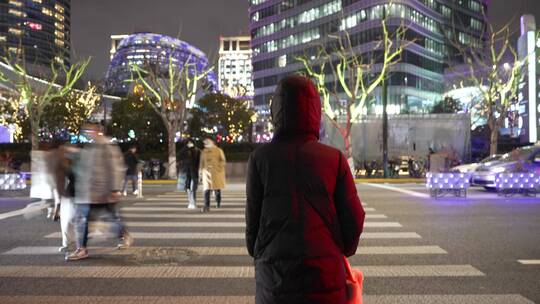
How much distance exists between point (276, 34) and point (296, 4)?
6973 mm

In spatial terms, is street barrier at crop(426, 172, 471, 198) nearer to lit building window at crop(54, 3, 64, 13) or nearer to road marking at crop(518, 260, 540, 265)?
road marking at crop(518, 260, 540, 265)

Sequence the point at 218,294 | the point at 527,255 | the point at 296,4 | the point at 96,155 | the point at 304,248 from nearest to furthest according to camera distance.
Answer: the point at 304,248 < the point at 218,294 < the point at 96,155 < the point at 527,255 < the point at 296,4

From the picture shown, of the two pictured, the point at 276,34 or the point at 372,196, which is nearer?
the point at 372,196

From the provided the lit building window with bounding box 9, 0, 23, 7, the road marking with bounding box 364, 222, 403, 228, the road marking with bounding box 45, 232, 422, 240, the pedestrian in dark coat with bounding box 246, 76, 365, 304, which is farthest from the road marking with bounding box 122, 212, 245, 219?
the lit building window with bounding box 9, 0, 23, 7

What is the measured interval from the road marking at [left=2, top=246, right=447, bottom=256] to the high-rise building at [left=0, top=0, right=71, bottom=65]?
158164mm

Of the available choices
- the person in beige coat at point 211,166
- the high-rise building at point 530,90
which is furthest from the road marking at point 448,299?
the high-rise building at point 530,90

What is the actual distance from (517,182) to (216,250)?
1186cm

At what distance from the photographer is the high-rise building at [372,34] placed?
75.1 m

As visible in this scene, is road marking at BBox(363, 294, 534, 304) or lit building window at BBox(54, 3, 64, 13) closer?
road marking at BBox(363, 294, 534, 304)

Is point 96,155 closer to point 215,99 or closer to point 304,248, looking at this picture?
point 304,248

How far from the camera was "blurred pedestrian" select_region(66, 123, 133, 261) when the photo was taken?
6.58m

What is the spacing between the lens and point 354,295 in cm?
248

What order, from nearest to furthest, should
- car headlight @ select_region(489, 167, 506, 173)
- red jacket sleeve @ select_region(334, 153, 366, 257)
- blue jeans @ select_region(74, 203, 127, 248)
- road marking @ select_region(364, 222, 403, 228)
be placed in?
red jacket sleeve @ select_region(334, 153, 366, 257), blue jeans @ select_region(74, 203, 127, 248), road marking @ select_region(364, 222, 403, 228), car headlight @ select_region(489, 167, 506, 173)

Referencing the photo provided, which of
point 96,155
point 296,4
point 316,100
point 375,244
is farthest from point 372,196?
point 296,4
